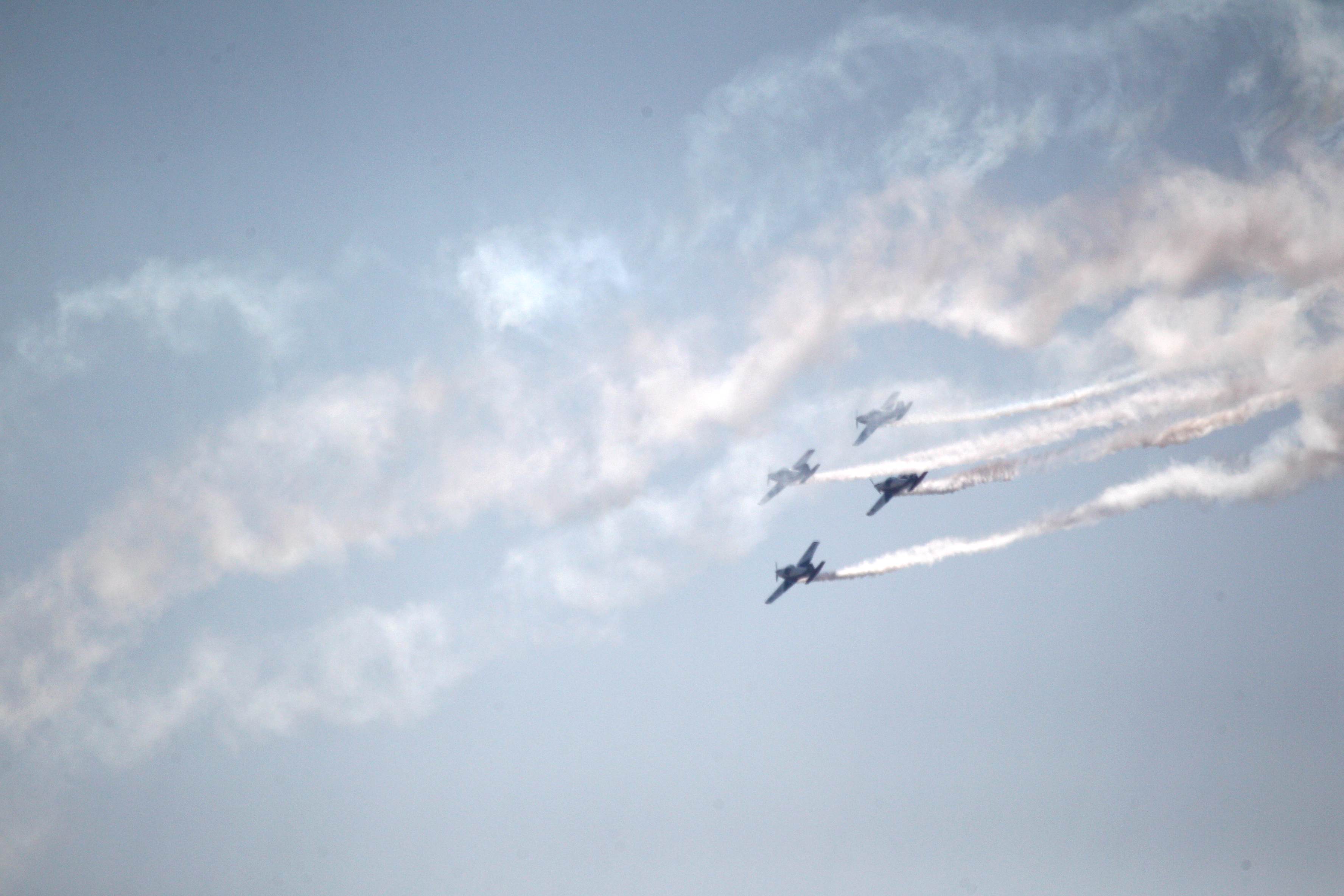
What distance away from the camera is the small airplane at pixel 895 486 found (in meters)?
66.3

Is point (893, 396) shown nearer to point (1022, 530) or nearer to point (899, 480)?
point (899, 480)

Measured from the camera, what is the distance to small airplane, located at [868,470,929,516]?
218ft

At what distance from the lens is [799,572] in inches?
2781

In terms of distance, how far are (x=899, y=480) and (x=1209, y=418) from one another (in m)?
19.0

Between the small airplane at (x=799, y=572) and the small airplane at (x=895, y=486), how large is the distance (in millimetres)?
5529

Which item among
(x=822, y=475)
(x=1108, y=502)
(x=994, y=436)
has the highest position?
(x=822, y=475)

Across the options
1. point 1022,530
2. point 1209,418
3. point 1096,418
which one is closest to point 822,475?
point 1022,530

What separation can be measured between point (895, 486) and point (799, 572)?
896 centimetres

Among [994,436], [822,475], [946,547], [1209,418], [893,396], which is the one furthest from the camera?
[893,396]

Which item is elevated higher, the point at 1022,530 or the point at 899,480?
the point at 899,480

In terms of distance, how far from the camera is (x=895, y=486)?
67188 millimetres

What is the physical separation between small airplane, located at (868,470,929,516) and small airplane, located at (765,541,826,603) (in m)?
5.53

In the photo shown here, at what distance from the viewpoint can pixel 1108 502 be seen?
2340 inches

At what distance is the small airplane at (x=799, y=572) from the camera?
7056 cm
